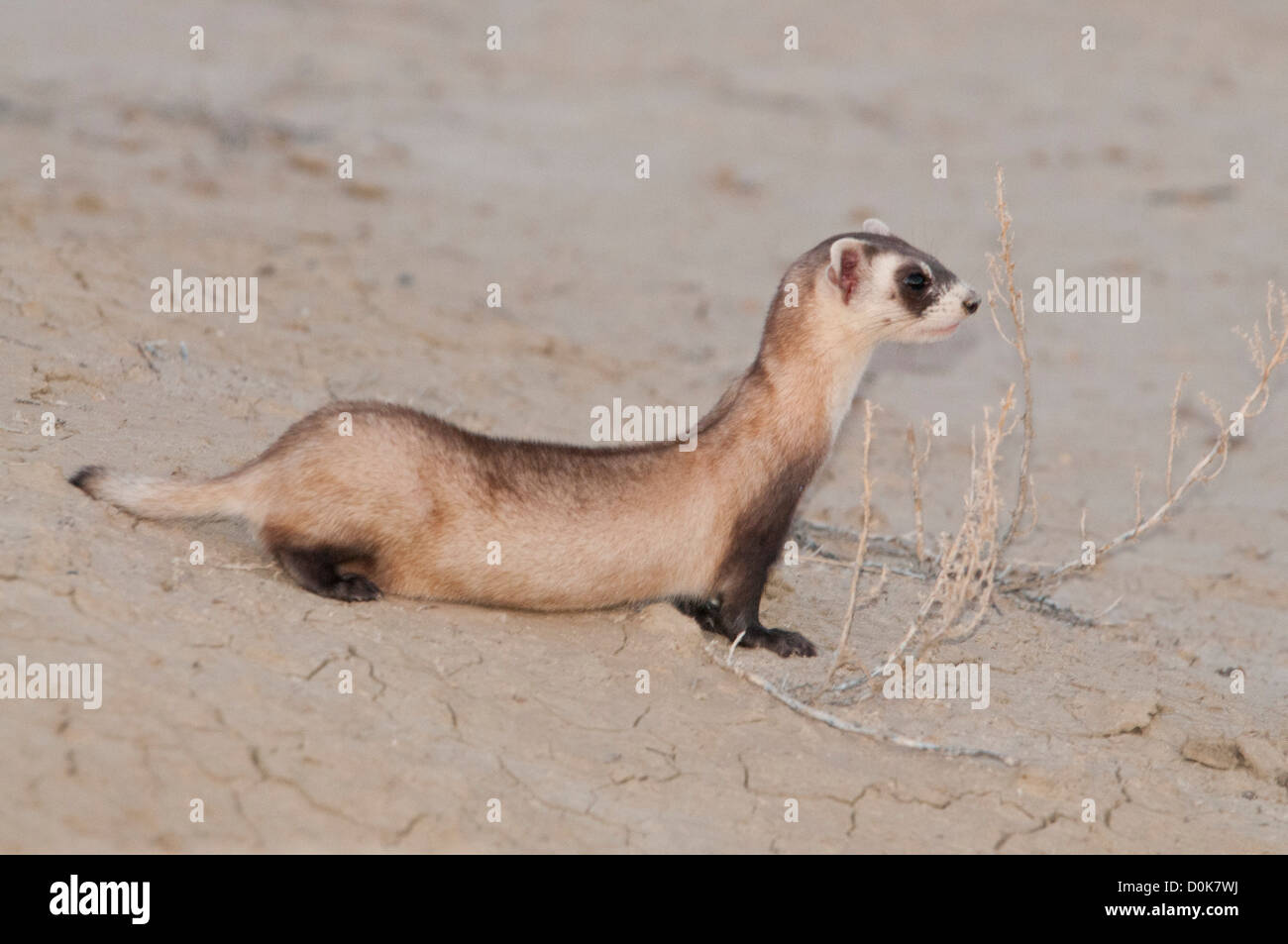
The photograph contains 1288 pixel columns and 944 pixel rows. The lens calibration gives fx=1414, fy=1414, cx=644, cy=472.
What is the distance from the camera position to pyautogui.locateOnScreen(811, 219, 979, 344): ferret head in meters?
6.07

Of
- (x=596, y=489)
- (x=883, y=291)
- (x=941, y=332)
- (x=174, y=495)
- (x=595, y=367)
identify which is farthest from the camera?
(x=595, y=367)

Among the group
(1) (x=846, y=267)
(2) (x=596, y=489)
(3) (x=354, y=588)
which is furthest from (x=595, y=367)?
(3) (x=354, y=588)

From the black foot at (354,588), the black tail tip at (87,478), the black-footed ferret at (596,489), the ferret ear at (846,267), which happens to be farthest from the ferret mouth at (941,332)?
the black tail tip at (87,478)

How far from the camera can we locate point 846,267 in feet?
20.0

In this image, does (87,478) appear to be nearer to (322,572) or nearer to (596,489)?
(322,572)

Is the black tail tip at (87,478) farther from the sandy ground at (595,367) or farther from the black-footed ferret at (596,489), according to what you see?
the sandy ground at (595,367)

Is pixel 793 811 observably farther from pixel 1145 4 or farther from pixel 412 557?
pixel 1145 4

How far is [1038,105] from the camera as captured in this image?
1550 cm

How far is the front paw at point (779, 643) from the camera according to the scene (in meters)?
6.07

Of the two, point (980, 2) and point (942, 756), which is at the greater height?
point (980, 2)

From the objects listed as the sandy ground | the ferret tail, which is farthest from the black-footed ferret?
the sandy ground

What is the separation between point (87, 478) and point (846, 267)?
3.26m
